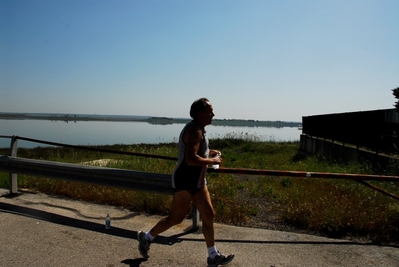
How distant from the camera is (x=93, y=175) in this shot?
5.28 meters

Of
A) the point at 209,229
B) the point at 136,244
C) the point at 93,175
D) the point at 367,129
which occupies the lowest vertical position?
the point at 136,244

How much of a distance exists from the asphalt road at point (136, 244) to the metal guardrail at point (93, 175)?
541 mm

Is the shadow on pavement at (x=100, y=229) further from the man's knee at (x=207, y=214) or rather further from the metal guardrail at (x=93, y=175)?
the man's knee at (x=207, y=214)

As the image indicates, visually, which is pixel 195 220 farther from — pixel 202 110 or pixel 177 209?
pixel 202 110

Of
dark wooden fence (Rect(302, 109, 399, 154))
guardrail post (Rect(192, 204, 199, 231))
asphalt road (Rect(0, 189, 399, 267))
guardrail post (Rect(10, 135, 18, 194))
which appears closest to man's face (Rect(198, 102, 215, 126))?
asphalt road (Rect(0, 189, 399, 267))

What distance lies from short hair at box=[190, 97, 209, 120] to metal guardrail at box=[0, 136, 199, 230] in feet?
4.63

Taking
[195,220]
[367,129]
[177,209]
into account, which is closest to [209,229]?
[177,209]

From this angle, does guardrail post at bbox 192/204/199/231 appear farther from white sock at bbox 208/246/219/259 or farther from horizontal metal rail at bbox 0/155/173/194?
white sock at bbox 208/246/219/259

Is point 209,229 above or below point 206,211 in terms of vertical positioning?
below

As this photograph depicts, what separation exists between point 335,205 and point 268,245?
168cm

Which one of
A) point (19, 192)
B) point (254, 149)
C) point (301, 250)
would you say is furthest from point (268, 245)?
point (254, 149)

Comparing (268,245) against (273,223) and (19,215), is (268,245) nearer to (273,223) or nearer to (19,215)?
(273,223)

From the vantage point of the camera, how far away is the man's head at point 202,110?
3.47 m

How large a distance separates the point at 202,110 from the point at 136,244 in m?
1.94
